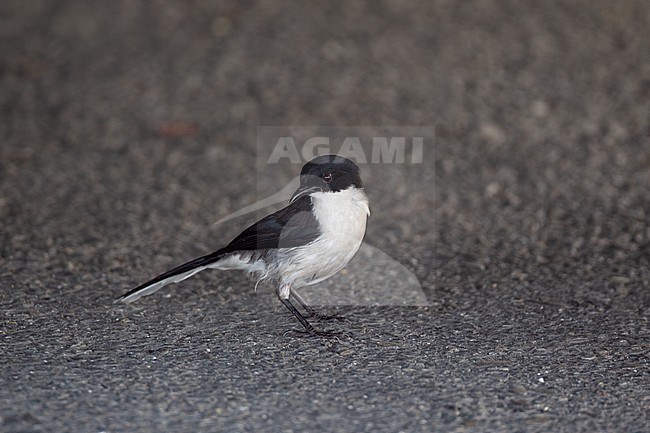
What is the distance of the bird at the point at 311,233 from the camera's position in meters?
4.07

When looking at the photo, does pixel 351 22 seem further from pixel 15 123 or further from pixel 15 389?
pixel 15 389

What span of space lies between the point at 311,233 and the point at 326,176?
0.86 feet

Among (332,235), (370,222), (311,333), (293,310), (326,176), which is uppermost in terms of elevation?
(326,176)

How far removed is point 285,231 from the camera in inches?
162

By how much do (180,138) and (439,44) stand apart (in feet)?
8.19

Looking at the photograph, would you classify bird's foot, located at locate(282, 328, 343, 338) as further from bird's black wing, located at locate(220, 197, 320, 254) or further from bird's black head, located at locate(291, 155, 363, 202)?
bird's black head, located at locate(291, 155, 363, 202)

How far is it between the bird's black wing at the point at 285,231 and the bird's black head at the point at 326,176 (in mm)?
98

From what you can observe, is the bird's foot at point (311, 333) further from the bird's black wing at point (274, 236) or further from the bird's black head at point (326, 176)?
the bird's black head at point (326, 176)

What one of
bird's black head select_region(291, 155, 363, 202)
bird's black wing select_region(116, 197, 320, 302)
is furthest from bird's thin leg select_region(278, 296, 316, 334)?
bird's black head select_region(291, 155, 363, 202)

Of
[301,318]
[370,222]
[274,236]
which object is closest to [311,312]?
[301,318]

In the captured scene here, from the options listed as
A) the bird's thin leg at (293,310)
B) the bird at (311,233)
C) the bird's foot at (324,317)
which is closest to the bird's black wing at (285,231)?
the bird at (311,233)

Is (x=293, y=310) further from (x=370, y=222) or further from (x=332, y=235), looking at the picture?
(x=370, y=222)

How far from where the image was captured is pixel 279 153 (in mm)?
6617

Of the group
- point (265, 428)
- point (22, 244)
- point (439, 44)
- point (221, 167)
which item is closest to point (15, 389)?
point (265, 428)
